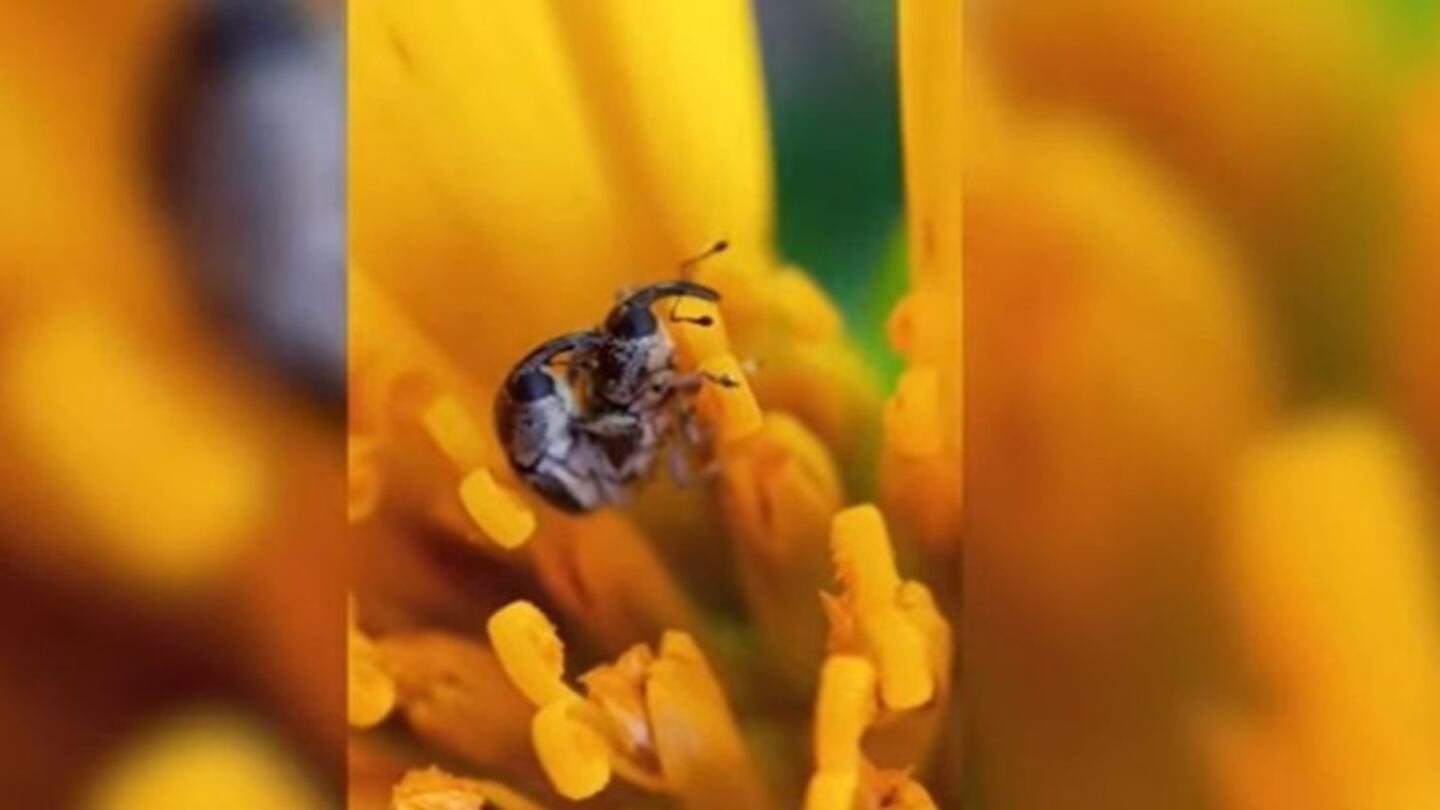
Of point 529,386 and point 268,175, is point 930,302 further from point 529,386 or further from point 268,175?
point 268,175

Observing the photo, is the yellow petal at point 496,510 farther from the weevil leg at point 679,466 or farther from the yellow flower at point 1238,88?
the yellow flower at point 1238,88

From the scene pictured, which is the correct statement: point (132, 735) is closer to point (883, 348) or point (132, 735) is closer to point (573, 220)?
point (573, 220)

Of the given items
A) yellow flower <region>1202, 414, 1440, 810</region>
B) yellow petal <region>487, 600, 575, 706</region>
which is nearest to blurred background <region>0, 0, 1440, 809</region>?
yellow flower <region>1202, 414, 1440, 810</region>

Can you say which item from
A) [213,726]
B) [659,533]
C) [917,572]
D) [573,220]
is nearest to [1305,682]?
[917,572]

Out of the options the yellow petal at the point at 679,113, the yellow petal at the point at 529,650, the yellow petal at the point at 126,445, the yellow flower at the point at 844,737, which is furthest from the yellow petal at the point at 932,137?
the yellow petal at the point at 126,445

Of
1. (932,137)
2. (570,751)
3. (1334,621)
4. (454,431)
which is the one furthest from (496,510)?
(1334,621)

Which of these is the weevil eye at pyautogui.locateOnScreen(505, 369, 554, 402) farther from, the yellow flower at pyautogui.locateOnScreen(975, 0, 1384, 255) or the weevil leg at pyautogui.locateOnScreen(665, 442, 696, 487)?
the yellow flower at pyautogui.locateOnScreen(975, 0, 1384, 255)

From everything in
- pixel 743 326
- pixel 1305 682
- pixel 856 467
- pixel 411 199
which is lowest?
pixel 1305 682
